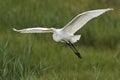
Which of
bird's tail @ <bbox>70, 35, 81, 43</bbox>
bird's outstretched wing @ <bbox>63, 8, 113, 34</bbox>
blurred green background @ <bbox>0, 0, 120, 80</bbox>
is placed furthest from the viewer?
blurred green background @ <bbox>0, 0, 120, 80</bbox>

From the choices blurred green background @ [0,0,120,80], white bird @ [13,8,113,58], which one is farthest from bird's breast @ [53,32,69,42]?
blurred green background @ [0,0,120,80]

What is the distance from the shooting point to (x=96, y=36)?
730 cm

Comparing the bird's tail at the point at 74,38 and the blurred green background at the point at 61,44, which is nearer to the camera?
the bird's tail at the point at 74,38

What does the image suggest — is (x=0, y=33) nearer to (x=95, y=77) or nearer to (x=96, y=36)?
(x=96, y=36)

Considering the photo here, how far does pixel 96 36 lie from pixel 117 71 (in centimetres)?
106

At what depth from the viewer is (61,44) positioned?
6906 millimetres

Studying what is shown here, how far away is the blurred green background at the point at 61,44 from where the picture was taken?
6.23 m

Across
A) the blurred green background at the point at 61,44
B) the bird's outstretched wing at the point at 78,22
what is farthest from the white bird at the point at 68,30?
the blurred green background at the point at 61,44

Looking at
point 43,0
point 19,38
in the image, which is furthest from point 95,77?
point 43,0

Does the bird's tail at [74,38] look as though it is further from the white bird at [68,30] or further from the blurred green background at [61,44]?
the blurred green background at [61,44]

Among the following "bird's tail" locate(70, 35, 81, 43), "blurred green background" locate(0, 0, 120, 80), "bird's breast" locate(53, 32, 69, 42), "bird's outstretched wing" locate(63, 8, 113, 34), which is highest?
"bird's outstretched wing" locate(63, 8, 113, 34)

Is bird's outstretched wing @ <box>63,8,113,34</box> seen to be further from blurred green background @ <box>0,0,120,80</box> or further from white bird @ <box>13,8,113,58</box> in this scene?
blurred green background @ <box>0,0,120,80</box>

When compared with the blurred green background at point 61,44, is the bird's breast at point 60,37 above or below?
above

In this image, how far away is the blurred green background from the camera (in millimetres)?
6234
